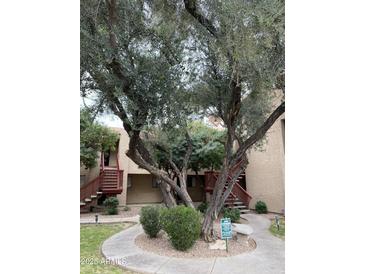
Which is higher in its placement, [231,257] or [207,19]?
[207,19]

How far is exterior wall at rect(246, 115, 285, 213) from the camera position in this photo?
37.0 feet

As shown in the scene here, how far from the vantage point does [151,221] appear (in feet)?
23.1

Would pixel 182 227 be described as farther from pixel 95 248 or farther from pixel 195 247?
pixel 95 248

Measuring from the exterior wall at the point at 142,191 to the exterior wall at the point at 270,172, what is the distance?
571cm

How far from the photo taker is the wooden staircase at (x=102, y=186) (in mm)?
12584

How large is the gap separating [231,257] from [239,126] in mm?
3968

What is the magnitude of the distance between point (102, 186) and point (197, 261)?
8234 millimetres

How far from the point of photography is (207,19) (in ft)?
15.1

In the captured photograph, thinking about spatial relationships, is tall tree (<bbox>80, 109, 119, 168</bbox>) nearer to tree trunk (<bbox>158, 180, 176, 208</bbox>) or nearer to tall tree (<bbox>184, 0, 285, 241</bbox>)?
tree trunk (<bbox>158, 180, 176, 208</bbox>)

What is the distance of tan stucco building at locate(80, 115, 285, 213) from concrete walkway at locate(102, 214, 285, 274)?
404 centimetres

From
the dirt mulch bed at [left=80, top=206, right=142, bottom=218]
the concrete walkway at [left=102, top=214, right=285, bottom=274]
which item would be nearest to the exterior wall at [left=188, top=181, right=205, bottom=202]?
the dirt mulch bed at [left=80, top=206, right=142, bottom=218]

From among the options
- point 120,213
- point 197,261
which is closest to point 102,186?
point 120,213
